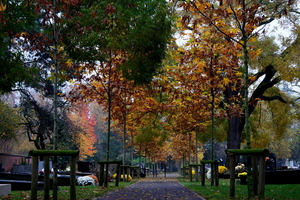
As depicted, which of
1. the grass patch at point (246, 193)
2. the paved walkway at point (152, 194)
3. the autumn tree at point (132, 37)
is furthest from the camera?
the autumn tree at point (132, 37)

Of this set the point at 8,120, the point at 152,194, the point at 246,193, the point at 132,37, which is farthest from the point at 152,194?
the point at 8,120

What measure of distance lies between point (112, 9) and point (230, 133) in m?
17.0

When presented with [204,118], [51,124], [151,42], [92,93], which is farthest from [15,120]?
[151,42]

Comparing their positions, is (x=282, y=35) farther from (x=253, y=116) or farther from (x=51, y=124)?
(x=51, y=124)

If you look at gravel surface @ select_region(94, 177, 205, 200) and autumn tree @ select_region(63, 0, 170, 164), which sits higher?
autumn tree @ select_region(63, 0, 170, 164)

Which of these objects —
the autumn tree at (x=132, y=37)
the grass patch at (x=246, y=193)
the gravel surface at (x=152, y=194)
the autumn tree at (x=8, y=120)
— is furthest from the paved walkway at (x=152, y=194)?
the autumn tree at (x=8, y=120)

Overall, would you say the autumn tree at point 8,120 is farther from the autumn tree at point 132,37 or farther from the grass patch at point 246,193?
the grass patch at point 246,193

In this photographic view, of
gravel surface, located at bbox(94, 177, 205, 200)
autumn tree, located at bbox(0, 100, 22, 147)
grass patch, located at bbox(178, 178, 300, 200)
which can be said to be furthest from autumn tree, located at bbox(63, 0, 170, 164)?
autumn tree, located at bbox(0, 100, 22, 147)

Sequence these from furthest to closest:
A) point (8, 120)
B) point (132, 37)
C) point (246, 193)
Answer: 1. point (8, 120)
2. point (132, 37)
3. point (246, 193)

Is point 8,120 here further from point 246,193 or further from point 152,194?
point 246,193

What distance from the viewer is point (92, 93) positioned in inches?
591

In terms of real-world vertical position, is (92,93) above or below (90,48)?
below

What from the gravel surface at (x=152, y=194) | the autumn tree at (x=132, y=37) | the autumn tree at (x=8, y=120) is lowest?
the gravel surface at (x=152, y=194)

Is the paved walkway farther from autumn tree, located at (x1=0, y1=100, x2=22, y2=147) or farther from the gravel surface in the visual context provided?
autumn tree, located at (x1=0, y1=100, x2=22, y2=147)
